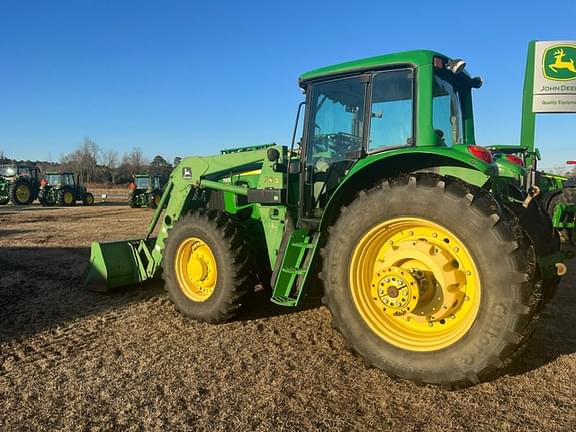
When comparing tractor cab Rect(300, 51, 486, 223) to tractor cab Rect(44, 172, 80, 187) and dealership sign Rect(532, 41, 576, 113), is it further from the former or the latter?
tractor cab Rect(44, 172, 80, 187)

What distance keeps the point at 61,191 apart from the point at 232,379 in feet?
87.2

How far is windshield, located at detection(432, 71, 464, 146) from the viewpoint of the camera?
4074 mm

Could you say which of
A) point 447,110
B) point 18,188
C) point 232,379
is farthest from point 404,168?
point 18,188

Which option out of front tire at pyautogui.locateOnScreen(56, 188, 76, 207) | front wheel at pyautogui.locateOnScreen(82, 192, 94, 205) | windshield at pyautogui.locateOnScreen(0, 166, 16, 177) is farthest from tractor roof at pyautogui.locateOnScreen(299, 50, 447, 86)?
windshield at pyautogui.locateOnScreen(0, 166, 16, 177)

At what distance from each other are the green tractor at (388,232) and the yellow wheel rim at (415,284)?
1 cm

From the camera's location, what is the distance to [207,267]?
4957 millimetres

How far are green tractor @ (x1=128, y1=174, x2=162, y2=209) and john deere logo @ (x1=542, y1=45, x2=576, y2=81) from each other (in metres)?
19.3

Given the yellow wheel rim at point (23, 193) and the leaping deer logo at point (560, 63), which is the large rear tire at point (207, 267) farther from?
the yellow wheel rim at point (23, 193)

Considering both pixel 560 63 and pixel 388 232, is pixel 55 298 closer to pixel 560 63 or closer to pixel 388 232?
pixel 388 232

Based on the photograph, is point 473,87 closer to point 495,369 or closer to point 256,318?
point 495,369

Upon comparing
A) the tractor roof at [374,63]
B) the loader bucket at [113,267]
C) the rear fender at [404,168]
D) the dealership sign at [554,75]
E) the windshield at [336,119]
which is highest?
the dealership sign at [554,75]

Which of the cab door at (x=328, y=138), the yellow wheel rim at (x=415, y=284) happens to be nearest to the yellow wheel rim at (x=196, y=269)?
the cab door at (x=328, y=138)

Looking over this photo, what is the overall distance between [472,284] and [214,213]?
2735 mm

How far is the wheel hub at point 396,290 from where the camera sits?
3.34 m
